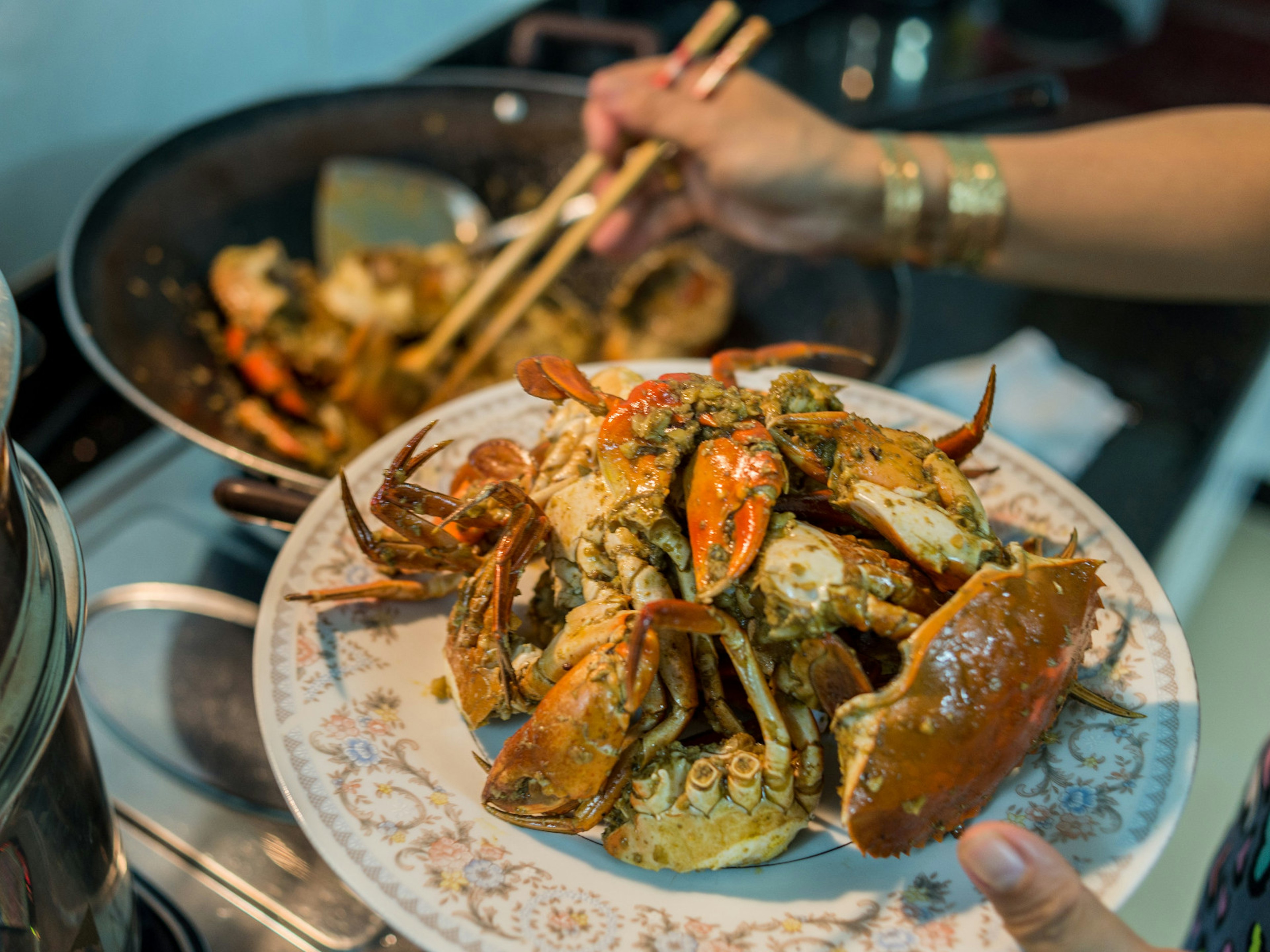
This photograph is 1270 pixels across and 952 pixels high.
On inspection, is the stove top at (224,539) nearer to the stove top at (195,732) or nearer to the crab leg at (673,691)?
the stove top at (195,732)

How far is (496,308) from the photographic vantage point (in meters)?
1.37

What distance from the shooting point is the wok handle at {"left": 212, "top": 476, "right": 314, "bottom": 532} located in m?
0.84

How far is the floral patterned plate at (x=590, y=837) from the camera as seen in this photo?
1.89ft

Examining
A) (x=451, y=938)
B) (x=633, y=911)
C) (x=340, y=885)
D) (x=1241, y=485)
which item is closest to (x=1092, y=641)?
(x=633, y=911)

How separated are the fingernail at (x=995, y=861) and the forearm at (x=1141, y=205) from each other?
3.17 ft

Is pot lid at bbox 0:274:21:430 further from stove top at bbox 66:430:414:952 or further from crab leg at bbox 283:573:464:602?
stove top at bbox 66:430:414:952

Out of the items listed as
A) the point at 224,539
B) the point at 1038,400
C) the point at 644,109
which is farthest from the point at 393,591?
the point at 1038,400

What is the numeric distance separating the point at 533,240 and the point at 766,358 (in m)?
0.52

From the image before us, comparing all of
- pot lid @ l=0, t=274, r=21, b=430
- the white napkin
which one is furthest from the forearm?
pot lid @ l=0, t=274, r=21, b=430

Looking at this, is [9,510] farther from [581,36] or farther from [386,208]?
[581,36]

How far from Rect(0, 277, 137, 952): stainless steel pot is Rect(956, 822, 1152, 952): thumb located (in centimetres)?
52

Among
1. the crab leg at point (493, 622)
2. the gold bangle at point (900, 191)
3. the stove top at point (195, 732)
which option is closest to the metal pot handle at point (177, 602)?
the stove top at point (195, 732)

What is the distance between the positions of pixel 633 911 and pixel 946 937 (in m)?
0.20

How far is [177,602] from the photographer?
1054 mm
